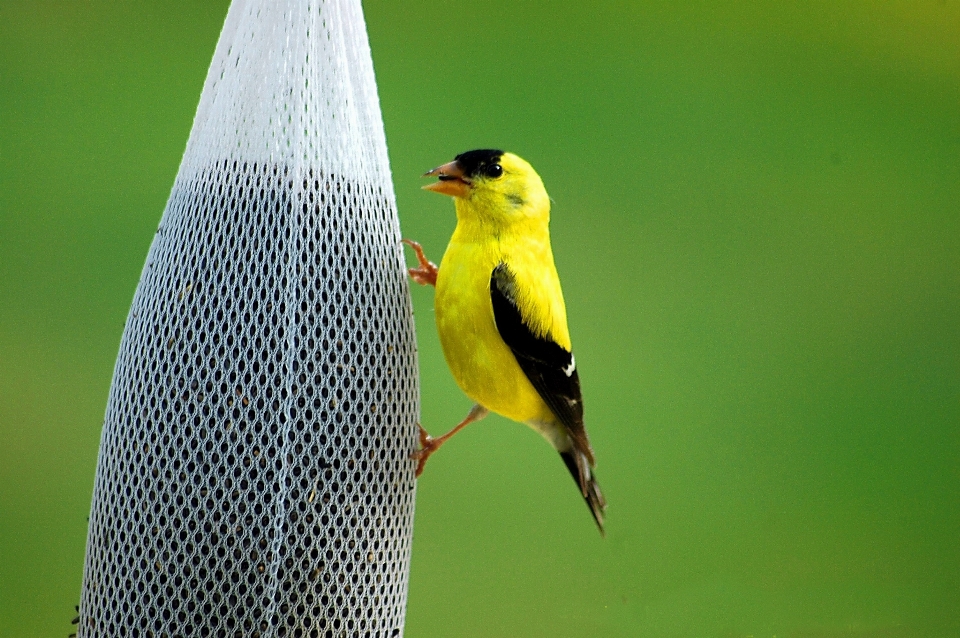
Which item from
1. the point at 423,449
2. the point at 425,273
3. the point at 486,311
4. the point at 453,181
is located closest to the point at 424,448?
the point at 423,449

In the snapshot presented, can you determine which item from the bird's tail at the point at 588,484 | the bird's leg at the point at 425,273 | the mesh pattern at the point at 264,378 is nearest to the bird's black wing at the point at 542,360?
the bird's tail at the point at 588,484

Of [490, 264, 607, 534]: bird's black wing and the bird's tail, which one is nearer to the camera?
[490, 264, 607, 534]: bird's black wing

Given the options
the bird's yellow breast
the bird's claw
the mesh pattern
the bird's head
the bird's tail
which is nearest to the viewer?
the mesh pattern

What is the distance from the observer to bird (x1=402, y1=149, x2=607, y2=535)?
8.95 feet

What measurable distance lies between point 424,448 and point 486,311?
0.40 meters

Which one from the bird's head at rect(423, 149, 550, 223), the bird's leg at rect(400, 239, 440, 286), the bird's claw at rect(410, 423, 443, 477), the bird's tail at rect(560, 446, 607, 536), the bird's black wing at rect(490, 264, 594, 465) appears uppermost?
the bird's head at rect(423, 149, 550, 223)

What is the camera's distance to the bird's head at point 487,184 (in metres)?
2.84

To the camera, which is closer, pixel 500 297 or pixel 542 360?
pixel 500 297

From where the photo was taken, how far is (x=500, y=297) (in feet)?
8.94

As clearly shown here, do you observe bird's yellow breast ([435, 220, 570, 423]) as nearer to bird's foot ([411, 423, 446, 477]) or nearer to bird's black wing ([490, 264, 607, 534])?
bird's black wing ([490, 264, 607, 534])

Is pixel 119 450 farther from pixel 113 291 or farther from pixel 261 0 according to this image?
pixel 113 291

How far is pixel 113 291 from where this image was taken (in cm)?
504

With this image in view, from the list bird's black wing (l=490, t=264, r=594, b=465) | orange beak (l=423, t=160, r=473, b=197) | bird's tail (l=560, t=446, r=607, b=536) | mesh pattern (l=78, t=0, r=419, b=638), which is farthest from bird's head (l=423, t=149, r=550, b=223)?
bird's tail (l=560, t=446, r=607, b=536)

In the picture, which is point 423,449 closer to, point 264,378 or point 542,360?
point 542,360
